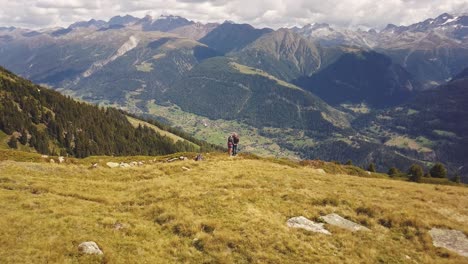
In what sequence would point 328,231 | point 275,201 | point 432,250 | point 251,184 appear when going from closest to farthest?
point 432,250, point 328,231, point 275,201, point 251,184

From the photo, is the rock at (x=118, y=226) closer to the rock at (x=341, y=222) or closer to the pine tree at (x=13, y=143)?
the rock at (x=341, y=222)

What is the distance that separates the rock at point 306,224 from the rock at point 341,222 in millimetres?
1304

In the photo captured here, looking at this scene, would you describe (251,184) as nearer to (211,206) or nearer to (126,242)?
(211,206)

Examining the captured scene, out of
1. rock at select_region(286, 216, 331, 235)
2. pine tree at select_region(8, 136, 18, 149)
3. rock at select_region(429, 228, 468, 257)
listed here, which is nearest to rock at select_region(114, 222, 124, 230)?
rock at select_region(286, 216, 331, 235)

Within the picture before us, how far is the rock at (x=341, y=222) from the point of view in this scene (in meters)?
28.5

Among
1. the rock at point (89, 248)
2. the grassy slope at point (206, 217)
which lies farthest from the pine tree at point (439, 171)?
the rock at point (89, 248)

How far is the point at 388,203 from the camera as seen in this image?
35.4m

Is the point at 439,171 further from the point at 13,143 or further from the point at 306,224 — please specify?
the point at 13,143

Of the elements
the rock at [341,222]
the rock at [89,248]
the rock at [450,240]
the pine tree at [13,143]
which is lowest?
the pine tree at [13,143]

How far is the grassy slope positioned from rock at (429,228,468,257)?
745 mm

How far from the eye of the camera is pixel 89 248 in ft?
69.5

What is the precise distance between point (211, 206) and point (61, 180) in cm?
1784

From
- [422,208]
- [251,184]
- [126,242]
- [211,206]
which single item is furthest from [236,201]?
[422,208]

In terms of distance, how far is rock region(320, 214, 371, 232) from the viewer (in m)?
28.5
